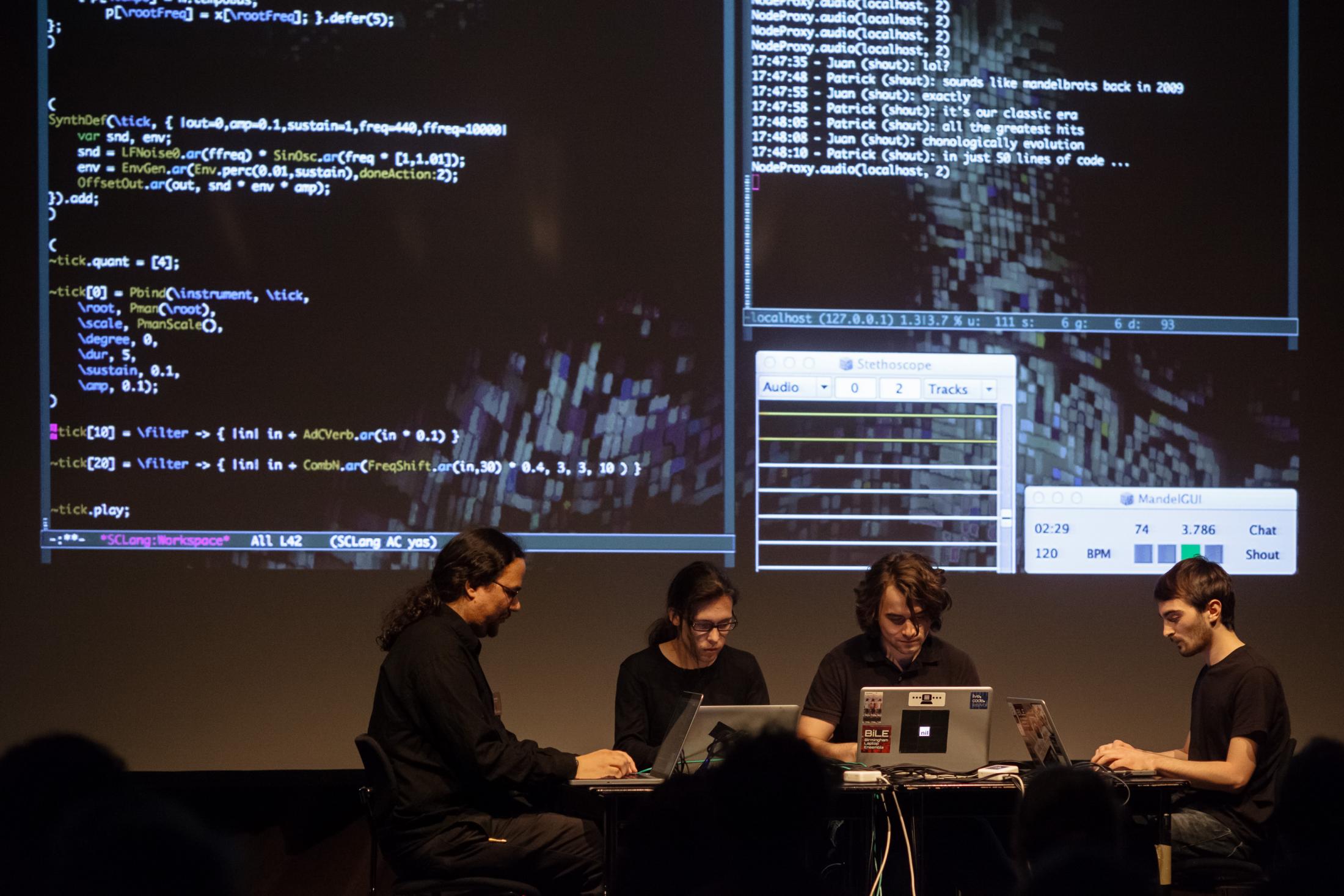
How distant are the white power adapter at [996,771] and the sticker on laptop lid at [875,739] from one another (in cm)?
25

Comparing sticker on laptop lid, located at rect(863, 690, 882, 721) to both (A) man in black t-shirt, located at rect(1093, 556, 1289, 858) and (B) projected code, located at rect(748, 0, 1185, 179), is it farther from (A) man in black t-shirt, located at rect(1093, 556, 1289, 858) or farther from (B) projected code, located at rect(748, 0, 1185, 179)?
(B) projected code, located at rect(748, 0, 1185, 179)

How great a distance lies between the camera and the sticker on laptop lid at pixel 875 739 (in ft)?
10.6

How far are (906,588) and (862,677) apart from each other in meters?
0.33

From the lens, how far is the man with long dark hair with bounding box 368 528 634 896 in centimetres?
300

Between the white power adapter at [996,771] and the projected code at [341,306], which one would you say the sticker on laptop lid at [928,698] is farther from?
the projected code at [341,306]


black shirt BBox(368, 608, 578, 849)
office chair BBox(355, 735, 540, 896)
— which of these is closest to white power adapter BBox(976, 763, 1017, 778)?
black shirt BBox(368, 608, 578, 849)

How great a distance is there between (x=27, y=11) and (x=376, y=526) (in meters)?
2.26

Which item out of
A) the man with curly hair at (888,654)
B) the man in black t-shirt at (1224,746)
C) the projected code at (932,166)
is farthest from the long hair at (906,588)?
the projected code at (932,166)

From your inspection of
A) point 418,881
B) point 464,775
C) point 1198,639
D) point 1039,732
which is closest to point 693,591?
point 464,775

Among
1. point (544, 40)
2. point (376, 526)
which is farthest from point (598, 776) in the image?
point (544, 40)

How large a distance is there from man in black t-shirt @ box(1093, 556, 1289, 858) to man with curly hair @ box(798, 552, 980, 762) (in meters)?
0.63

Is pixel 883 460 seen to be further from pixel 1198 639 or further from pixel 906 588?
pixel 1198 639

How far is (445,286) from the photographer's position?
438 cm

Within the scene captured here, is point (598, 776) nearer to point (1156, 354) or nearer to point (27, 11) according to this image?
point (1156, 354)
